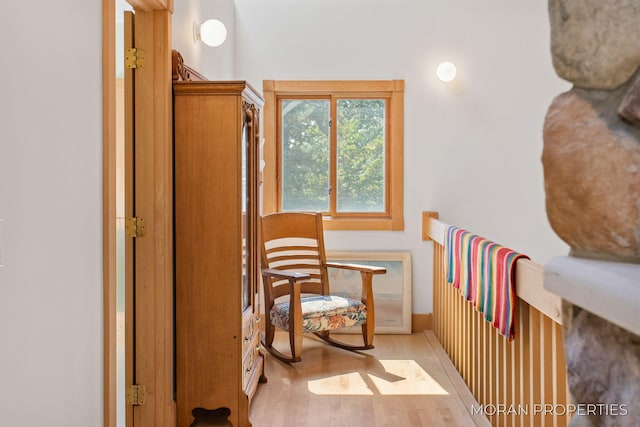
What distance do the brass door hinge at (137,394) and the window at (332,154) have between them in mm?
2359

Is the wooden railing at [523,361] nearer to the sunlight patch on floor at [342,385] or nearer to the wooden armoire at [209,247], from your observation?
the sunlight patch on floor at [342,385]

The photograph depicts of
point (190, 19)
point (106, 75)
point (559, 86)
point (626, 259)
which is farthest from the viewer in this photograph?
point (559, 86)

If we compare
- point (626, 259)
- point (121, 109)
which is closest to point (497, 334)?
point (626, 259)

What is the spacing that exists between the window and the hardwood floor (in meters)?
1.14

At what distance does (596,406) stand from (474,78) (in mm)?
4259

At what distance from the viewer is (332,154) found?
4953 millimetres

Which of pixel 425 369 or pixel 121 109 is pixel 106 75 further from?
pixel 425 369

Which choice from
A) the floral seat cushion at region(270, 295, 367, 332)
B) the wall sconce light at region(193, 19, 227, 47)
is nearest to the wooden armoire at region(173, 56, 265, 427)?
the wall sconce light at region(193, 19, 227, 47)

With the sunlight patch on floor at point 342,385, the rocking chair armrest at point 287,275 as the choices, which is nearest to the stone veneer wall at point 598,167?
the sunlight patch on floor at point 342,385

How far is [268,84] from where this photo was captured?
4840 millimetres

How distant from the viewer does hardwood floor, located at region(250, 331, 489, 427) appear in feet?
10.1

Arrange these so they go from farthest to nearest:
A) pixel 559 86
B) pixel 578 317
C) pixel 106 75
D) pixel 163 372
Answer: pixel 559 86, pixel 163 372, pixel 106 75, pixel 578 317

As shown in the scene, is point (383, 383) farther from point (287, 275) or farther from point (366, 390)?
point (287, 275)

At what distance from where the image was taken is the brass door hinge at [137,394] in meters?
2.69
